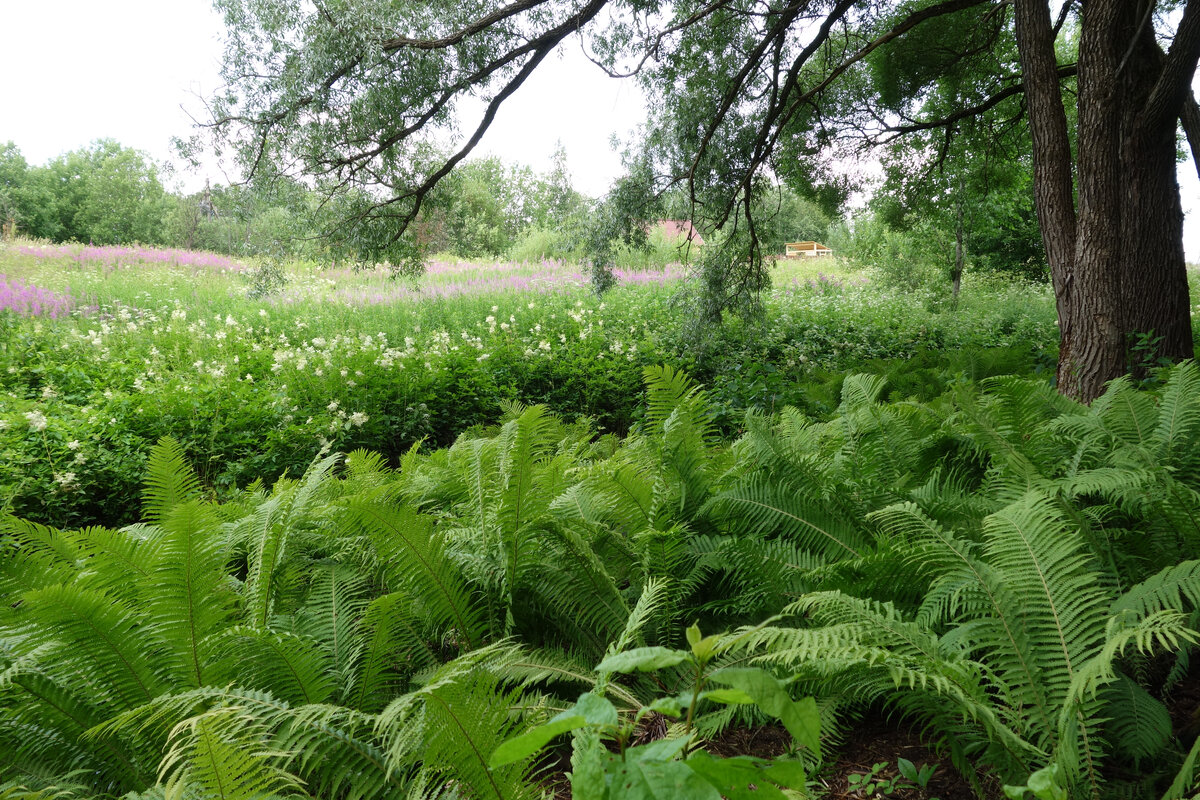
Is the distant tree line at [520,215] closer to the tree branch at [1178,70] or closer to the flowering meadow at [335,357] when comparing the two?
the flowering meadow at [335,357]

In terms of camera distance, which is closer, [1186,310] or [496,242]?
[1186,310]

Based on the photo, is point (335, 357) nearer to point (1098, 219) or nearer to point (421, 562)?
point (421, 562)

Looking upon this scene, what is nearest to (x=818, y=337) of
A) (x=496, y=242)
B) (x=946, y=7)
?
(x=946, y=7)

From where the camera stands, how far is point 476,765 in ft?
2.94

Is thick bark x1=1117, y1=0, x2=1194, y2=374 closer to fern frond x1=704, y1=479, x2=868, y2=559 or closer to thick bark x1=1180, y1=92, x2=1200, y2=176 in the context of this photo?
thick bark x1=1180, y1=92, x2=1200, y2=176

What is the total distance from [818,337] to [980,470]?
737 cm

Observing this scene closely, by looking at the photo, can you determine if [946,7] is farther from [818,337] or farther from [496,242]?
[496,242]

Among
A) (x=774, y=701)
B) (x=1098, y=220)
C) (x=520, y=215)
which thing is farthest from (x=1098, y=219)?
(x=520, y=215)

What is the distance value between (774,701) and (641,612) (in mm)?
393

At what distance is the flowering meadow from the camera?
4.56 m

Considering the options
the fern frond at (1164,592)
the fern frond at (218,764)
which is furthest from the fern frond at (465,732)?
the fern frond at (1164,592)

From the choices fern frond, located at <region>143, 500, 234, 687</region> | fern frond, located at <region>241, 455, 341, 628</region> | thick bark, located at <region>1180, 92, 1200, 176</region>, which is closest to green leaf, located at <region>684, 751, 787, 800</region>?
fern frond, located at <region>143, 500, 234, 687</region>

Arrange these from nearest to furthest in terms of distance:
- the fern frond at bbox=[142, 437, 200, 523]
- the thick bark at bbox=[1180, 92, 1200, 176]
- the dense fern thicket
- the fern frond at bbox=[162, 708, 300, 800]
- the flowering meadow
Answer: the fern frond at bbox=[162, 708, 300, 800], the dense fern thicket, the fern frond at bbox=[142, 437, 200, 523], the thick bark at bbox=[1180, 92, 1200, 176], the flowering meadow

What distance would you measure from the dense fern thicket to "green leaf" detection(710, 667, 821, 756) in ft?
0.26
